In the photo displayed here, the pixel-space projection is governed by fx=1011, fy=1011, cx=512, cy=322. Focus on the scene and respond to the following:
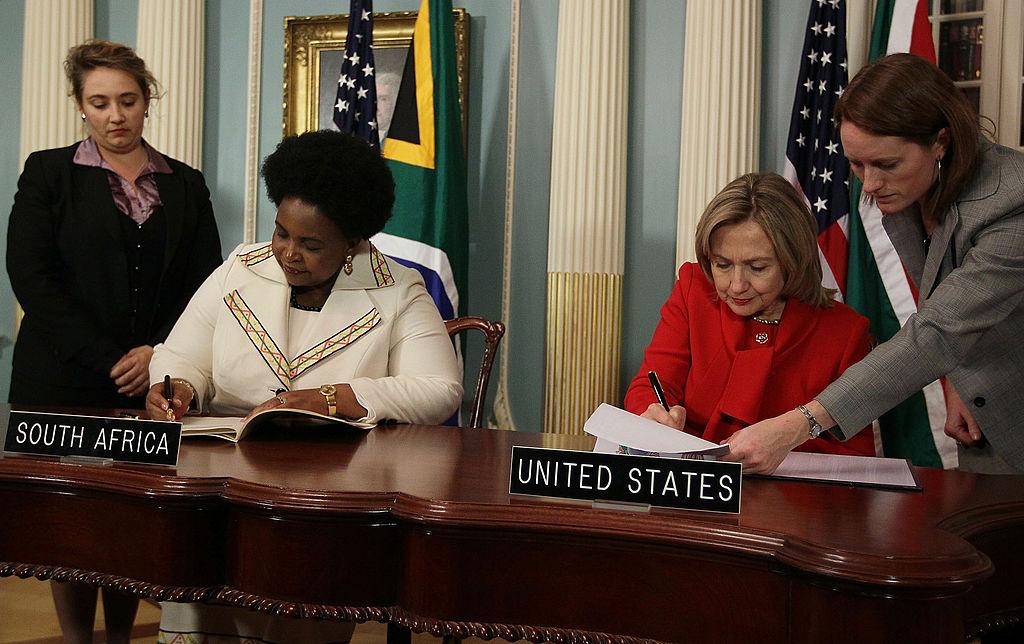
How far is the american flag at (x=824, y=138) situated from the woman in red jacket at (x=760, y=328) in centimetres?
150

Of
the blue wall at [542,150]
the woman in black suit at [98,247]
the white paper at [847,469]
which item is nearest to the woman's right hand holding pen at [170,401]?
the woman in black suit at [98,247]

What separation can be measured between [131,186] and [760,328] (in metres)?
2.12

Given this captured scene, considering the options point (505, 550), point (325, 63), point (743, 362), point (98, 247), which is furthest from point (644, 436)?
point (325, 63)

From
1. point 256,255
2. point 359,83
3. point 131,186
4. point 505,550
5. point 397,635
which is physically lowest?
Answer: point 397,635

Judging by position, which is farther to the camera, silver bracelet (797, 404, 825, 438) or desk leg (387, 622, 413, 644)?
desk leg (387, 622, 413, 644)

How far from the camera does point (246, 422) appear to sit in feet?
6.57

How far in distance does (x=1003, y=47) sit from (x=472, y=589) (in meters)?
3.51

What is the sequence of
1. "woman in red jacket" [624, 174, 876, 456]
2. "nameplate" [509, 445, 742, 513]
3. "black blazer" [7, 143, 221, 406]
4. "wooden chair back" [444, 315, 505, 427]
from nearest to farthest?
1. "nameplate" [509, 445, 742, 513]
2. "woman in red jacket" [624, 174, 876, 456]
3. "wooden chair back" [444, 315, 505, 427]
4. "black blazer" [7, 143, 221, 406]

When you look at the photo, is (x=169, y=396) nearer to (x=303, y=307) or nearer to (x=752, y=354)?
(x=303, y=307)

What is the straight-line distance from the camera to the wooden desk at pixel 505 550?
126cm

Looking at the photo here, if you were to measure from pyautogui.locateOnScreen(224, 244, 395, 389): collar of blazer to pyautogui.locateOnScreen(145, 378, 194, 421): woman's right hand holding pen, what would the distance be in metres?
0.19

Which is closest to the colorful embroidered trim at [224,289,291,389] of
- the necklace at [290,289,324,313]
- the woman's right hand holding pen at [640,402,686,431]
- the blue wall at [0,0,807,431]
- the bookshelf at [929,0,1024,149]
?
the necklace at [290,289,324,313]

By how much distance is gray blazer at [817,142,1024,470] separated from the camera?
1871mm

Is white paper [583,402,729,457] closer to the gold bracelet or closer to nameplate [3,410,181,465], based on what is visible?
nameplate [3,410,181,465]
